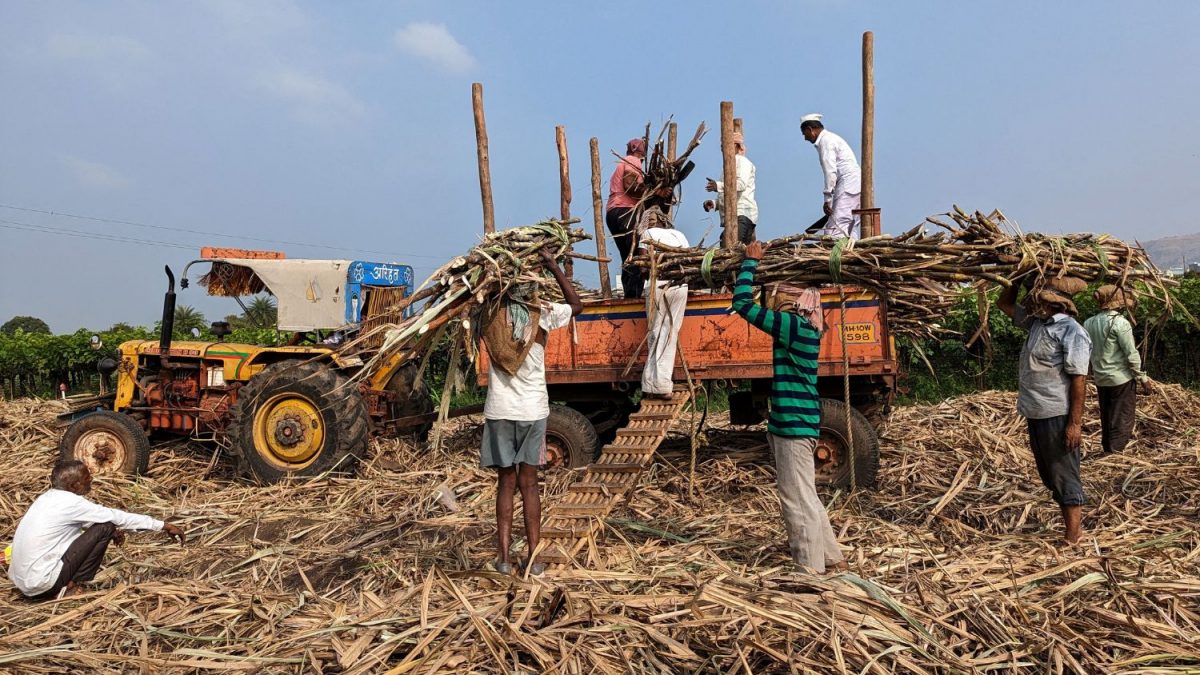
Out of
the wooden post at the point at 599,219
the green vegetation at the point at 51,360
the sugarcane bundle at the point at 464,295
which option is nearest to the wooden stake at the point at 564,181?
the wooden post at the point at 599,219

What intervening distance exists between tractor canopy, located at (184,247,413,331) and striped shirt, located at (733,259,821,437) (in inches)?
193

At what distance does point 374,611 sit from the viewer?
3.94 meters

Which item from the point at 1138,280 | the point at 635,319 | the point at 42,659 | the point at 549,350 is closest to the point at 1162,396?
the point at 1138,280

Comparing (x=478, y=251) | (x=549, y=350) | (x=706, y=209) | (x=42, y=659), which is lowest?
(x=42, y=659)

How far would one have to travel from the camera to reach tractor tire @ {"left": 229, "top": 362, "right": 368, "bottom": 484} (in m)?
7.68

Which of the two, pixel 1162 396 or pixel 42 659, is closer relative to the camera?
pixel 42 659

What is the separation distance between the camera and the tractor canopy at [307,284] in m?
8.19

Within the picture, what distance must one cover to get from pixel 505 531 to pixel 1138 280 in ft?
13.5

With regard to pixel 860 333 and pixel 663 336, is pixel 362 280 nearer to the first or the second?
pixel 663 336

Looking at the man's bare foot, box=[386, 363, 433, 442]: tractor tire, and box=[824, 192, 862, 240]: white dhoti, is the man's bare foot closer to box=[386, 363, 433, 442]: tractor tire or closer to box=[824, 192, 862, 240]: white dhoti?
box=[824, 192, 862, 240]: white dhoti

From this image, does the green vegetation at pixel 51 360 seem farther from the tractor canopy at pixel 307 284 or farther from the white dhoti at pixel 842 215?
the white dhoti at pixel 842 215

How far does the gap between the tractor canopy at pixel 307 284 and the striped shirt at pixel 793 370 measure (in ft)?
16.1

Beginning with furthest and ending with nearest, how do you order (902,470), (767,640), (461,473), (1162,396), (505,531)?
(1162,396) < (461,473) < (902,470) < (505,531) < (767,640)

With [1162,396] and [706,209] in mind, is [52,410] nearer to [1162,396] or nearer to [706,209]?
[706,209]
